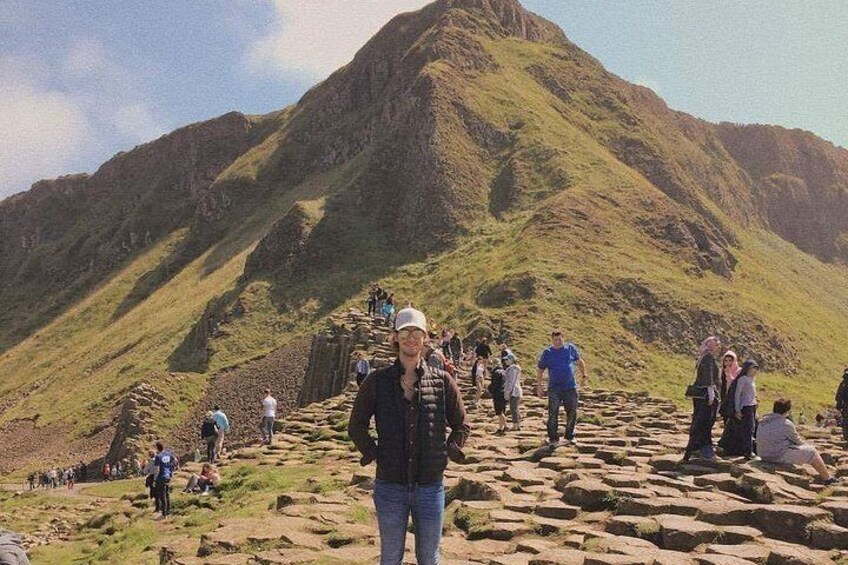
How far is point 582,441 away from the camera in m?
17.6

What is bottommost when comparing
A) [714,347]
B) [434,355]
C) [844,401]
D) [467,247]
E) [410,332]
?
[844,401]

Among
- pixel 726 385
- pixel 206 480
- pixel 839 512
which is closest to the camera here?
A: pixel 839 512

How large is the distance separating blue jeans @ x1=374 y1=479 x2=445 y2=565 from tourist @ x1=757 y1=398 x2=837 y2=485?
→ 31.6 feet

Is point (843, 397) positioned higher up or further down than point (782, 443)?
higher up

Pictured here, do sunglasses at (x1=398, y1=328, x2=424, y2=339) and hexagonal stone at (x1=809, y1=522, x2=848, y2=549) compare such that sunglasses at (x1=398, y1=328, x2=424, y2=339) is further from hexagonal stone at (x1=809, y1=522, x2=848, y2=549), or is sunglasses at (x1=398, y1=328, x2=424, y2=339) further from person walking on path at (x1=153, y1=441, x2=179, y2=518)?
person walking on path at (x1=153, y1=441, x2=179, y2=518)

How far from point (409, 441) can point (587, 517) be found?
5420 mm

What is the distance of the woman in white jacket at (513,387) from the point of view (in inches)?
830

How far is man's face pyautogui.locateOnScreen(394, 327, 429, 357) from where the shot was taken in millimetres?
7070

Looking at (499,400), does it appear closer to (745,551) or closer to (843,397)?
(843,397)

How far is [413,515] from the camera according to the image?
23.3 feet

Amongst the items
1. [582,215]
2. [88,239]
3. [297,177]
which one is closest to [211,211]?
[297,177]

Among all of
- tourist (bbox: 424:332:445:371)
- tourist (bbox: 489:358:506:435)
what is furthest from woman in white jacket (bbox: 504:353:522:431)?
tourist (bbox: 424:332:445:371)

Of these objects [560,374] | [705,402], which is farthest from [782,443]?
[560,374]

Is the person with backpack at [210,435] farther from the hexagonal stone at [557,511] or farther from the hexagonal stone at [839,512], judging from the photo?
the hexagonal stone at [839,512]
